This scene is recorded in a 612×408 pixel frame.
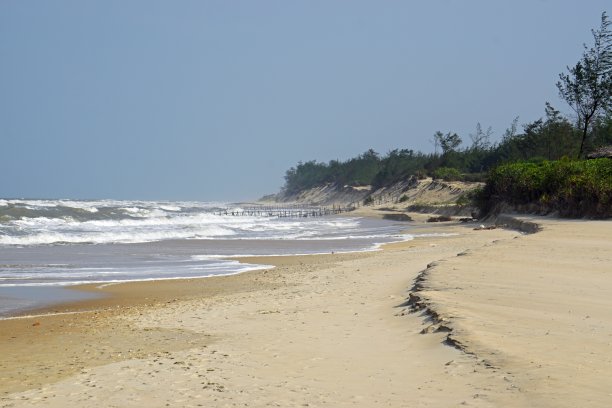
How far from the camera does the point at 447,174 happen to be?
75.9m

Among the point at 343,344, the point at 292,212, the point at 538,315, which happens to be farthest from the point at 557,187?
the point at 292,212

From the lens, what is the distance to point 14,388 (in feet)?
24.0

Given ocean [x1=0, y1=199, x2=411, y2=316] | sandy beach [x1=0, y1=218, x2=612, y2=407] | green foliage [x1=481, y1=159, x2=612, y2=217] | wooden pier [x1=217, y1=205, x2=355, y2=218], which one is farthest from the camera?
wooden pier [x1=217, y1=205, x2=355, y2=218]

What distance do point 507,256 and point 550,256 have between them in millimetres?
937

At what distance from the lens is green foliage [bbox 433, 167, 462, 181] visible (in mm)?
74438

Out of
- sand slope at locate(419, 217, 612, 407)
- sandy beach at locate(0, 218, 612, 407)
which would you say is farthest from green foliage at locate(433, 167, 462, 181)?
sandy beach at locate(0, 218, 612, 407)

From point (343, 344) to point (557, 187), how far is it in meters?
29.6

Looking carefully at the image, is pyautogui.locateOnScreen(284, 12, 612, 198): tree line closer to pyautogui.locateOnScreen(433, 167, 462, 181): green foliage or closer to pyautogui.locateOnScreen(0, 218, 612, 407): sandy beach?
pyautogui.locateOnScreen(433, 167, 462, 181): green foliage

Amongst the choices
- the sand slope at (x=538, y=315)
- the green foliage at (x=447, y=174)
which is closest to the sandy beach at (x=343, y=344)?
the sand slope at (x=538, y=315)

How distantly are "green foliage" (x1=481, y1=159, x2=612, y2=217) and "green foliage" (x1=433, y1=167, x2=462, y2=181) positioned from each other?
1206 inches

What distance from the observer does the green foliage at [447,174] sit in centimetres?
7444

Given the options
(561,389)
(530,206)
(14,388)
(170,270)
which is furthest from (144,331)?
(530,206)

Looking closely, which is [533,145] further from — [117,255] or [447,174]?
[117,255]

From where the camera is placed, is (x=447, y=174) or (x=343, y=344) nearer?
(x=343, y=344)
